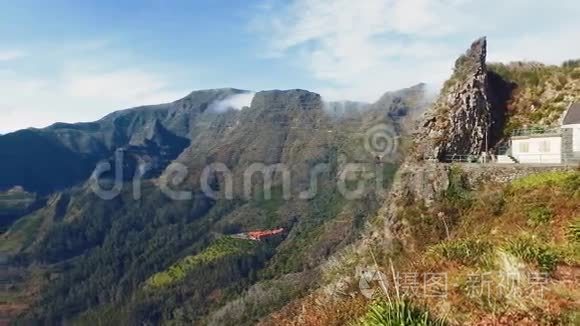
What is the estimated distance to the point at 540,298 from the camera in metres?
15.1

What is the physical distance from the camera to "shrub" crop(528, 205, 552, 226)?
28.3 m

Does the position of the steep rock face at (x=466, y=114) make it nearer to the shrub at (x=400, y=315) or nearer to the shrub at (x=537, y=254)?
the shrub at (x=537, y=254)

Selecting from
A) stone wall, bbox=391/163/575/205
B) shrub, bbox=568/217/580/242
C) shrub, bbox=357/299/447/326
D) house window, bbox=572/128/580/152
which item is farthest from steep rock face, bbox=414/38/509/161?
shrub, bbox=357/299/447/326

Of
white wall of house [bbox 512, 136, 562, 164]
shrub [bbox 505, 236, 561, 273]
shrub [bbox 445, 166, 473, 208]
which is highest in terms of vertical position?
white wall of house [bbox 512, 136, 562, 164]

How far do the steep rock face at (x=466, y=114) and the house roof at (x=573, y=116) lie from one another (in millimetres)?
9983

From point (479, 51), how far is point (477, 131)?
11323mm

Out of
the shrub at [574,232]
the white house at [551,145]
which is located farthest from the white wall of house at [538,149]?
the shrub at [574,232]

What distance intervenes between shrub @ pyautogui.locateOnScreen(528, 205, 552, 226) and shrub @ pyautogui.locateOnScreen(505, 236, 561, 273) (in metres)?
9.87

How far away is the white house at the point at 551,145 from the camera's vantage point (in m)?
42.0

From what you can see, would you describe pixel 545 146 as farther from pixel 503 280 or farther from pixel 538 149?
pixel 503 280

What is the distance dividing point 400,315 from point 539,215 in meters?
19.7

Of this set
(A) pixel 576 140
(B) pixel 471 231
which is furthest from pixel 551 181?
(A) pixel 576 140

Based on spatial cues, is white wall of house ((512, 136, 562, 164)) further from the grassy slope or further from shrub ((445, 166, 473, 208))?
the grassy slope

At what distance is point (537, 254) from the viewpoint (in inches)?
698
